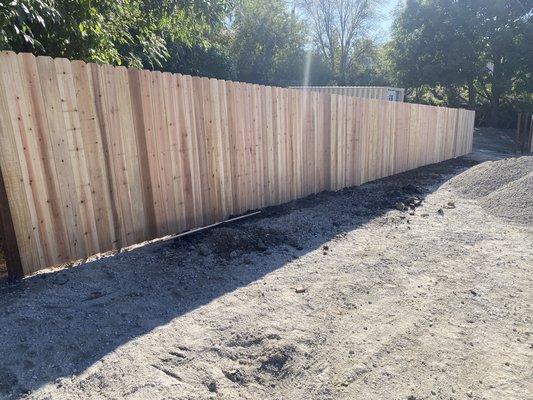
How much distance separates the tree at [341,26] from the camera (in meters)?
36.7

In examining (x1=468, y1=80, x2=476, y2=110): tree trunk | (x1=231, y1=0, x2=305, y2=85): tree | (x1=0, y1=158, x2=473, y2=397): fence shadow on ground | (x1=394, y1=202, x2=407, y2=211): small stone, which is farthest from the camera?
(x1=231, y1=0, x2=305, y2=85): tree

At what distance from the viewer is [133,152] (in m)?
4.21

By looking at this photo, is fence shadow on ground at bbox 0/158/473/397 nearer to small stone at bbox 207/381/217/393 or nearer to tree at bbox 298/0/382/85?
small stone at bbox 207/381/217/393

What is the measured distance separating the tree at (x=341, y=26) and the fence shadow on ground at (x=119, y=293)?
114 feet

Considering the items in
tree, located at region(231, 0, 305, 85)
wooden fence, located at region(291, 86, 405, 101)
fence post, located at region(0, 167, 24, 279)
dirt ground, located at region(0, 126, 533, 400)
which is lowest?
dirt ground, located at region(0, 126, 533, 400)

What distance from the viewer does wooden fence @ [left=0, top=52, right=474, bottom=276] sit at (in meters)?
3.40

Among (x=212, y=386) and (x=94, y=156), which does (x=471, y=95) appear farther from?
(x=212, y=386)

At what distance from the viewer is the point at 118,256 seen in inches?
161

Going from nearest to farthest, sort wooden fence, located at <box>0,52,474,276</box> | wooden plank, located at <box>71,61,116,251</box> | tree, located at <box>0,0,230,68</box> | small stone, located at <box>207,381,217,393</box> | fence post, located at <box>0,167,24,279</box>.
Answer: small stone, located at <box>207,381,217,393</box> < fence post, located at <box>0,167,24,279</box> < wooden fence, located at <box>0,52,474,276</box> < wooden plank, located at <box>71,61,116,251</box> < tree, located at <box>0,0,230,68</box>

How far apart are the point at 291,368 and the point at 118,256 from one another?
92.0 inches

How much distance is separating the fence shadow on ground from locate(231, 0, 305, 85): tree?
24.4 m

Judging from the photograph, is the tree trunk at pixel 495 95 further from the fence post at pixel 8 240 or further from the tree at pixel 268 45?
the fence post at pixel 8 240

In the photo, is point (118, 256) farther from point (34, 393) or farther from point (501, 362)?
point (501, 362)

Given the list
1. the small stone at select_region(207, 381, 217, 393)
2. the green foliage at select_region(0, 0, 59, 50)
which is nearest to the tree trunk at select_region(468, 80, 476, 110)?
→ the green foliage at select_region(0, 0, 59, 50)
